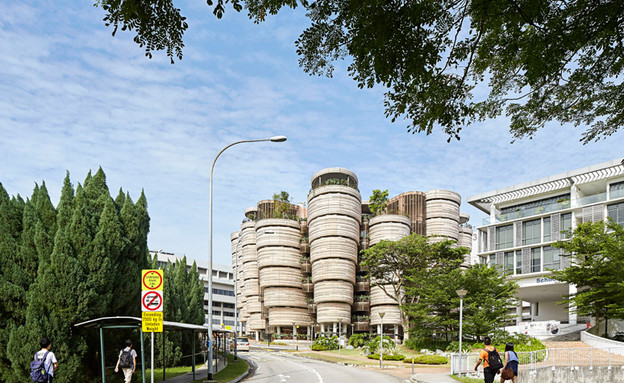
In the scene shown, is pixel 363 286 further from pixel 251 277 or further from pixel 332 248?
pixel 251 277

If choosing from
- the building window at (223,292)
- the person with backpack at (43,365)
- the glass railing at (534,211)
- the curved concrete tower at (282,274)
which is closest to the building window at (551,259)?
the glass railing at (534,211)

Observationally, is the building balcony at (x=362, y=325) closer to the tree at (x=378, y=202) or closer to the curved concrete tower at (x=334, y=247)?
the curved concrete tower at (x=334, y=247)

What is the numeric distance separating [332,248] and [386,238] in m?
8.29

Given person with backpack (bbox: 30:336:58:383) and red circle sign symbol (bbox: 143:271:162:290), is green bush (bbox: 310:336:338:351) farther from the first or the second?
red circle sign symbol (bbox: 143:271:162:290)

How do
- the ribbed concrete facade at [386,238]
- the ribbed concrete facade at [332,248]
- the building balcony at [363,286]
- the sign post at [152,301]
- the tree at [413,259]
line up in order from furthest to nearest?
1. the building balcony at [363,286]
2. the ribbed concrete facade at [332,248]
3. the ribbed concrete facade at [386,238]
4. the tree at [413,259]
5. the sign post at [152,301]

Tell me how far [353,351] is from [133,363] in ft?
130

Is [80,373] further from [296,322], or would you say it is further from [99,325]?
[296,322]

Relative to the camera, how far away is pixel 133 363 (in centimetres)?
1451

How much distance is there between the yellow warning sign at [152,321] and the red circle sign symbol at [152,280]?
57 cm

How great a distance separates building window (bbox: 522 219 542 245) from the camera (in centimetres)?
5696

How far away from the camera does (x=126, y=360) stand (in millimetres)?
14367

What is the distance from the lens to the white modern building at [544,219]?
2056 inches

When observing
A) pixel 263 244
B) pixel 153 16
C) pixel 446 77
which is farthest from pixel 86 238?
pixel 263 244

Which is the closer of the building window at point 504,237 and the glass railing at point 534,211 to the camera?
the glass railing at point 534,211
